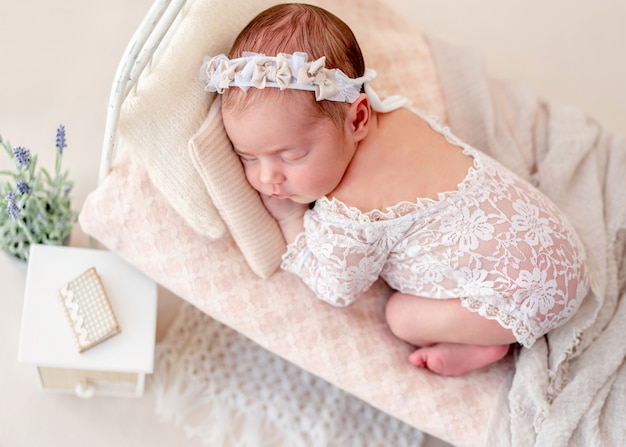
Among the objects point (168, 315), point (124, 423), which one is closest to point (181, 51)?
point (168, 315)

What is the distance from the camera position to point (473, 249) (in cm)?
144

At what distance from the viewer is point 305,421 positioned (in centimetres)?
181

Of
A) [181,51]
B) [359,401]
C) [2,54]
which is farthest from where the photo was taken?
[2,54]

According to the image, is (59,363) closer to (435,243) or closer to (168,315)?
(168,315)

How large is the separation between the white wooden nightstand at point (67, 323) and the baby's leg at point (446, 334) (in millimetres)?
571

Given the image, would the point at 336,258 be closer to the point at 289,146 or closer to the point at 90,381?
the point at 289,146

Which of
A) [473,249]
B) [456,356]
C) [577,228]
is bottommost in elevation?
[456,356]

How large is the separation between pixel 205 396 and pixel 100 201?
0.64 meters

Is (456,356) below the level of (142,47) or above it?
below

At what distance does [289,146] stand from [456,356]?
64 cm

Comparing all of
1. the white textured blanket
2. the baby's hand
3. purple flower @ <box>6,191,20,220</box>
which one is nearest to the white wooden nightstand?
purple flower @ <box>6,191,20,220</box>

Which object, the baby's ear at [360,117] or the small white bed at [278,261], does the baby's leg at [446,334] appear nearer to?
the small white bed at [278,261]

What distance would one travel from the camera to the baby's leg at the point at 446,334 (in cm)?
151

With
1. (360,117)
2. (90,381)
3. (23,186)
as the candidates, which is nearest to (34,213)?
(23,186)
